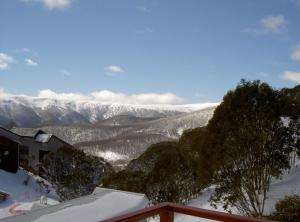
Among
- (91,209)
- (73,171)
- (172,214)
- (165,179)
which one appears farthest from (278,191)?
(73,171)

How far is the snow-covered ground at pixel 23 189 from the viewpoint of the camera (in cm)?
3644

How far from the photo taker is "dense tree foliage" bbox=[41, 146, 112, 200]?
33375 mm

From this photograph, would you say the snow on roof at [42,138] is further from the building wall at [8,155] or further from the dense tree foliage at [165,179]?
the dense tree foliage at [165,179]

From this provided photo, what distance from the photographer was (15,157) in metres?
44.4

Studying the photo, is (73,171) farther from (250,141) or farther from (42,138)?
(42,138)

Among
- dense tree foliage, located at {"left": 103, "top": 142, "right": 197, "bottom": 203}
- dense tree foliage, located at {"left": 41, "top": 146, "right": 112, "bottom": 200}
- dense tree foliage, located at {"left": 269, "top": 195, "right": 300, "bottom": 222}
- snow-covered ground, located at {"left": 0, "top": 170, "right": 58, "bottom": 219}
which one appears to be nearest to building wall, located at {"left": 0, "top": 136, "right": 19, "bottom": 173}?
snow-covered ground, located at {"left": 0, "top": 170, "right": 58, "bottom": 219}

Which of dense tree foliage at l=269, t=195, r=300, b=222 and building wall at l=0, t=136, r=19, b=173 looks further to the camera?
building wall at l=0, t=136, r=19, b=173

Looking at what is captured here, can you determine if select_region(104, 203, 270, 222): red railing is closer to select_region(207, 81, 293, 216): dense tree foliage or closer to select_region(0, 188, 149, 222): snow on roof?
select_region(0, 188, 149, 222): snow on roof

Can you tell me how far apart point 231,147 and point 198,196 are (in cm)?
1232

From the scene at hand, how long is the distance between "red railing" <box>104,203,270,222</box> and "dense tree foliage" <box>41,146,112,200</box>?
101ft

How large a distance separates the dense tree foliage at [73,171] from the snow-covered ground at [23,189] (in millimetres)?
2762

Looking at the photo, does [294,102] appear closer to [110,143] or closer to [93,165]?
[93,165]

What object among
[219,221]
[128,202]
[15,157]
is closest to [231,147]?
[128,202]

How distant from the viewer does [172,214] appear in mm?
3326
